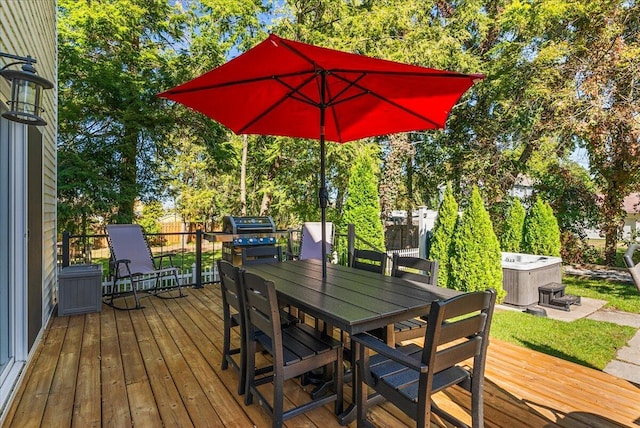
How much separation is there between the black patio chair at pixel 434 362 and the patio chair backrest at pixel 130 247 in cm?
406

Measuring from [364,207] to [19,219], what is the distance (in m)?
5.70

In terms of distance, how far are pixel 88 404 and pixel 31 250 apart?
5.27 ft

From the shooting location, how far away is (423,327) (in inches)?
103

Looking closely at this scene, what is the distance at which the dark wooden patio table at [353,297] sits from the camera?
6.08 ft

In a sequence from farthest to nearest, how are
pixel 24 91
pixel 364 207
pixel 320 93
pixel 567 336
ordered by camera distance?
pixel 364 207, pixel 567 336, pixel 320 93, pixel 24 91

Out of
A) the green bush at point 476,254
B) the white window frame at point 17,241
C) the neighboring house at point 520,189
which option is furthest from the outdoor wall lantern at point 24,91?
the neighboring house at point 520,189

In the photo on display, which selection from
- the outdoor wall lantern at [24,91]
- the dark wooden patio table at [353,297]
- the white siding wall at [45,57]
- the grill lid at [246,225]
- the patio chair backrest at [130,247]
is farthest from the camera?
the grill lid at [246,225]

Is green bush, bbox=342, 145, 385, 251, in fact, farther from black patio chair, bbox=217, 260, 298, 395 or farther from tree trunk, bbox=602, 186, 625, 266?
tree trunk, bbox=602, 186, 625, 266

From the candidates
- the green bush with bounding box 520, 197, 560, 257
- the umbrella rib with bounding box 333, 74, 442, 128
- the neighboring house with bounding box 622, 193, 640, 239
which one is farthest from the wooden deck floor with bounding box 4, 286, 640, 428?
the neighboring house with bounding box 622, 193, 640, 239

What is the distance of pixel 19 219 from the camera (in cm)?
288

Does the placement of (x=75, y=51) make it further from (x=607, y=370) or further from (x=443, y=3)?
(x=443, y=3)

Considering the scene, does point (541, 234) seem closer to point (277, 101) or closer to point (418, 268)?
point (418, 268)

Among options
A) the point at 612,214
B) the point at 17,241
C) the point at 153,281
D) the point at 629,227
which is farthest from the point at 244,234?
the point at 629,227

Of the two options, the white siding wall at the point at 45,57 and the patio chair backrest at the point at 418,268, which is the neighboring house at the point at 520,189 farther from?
the white siding wall at the point at 45,57
